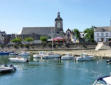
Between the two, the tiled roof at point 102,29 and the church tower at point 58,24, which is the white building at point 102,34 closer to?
the tiled roof at point 102,29

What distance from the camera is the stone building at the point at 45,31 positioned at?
129750 mm

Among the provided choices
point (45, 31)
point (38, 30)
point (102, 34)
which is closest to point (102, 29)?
point (102, 34)

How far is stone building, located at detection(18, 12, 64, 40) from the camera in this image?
426 feet

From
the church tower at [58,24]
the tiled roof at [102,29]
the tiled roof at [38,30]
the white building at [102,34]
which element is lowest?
the white building at [102,34]

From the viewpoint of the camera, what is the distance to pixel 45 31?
13325cm

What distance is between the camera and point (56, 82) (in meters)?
39.4

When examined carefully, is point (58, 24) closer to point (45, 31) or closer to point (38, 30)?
point (45, 31)

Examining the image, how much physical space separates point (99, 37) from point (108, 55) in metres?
31.8

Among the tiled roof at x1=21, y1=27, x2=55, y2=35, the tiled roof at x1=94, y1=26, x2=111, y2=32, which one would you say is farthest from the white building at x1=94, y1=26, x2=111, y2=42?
the tiled roof at x1=21, y1=27, x2=55, y2=35

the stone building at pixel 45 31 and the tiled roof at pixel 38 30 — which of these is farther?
the tiled roof at pixel 38 30

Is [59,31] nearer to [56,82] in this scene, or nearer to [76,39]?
[76,39]

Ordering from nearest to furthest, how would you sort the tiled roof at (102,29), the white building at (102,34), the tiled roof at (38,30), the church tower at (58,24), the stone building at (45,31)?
1. the white building at (102,34)
2. the tiled roof at (102,29)
3. the stone building at (45,31)
4. the tiled roof at (38,30)
5. the church tower at (58,24)

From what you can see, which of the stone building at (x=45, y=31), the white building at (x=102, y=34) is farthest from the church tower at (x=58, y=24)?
the white building at (x=102, y=34)

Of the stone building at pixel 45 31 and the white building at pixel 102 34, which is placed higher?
the stone building at pixel 45 31
